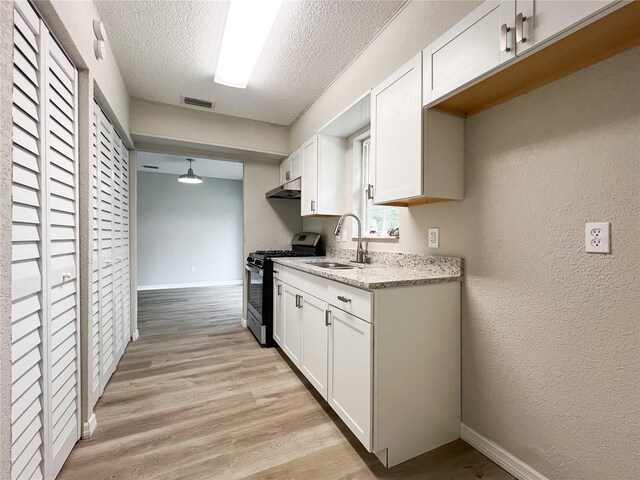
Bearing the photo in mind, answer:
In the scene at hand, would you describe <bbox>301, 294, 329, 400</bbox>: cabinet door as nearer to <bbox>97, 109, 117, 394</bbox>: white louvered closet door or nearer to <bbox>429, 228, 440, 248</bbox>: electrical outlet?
<bbox>429, 228, 440, 248</bbox>: electrical outlet

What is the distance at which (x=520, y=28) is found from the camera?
3.41 ft

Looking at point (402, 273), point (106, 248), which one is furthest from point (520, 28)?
point (106, 248)

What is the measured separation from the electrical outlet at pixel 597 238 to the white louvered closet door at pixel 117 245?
295 centimetres

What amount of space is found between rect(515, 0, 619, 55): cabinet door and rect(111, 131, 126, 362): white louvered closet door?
267cm

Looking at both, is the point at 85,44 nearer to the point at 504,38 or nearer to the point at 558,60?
the point at 504,38

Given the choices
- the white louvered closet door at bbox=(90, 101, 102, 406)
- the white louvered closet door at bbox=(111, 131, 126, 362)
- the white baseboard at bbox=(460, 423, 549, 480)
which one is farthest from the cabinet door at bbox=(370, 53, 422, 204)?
the white louvered closet door at bbox=(111, 131, 126, 362)

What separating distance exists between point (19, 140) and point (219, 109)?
2379 mm

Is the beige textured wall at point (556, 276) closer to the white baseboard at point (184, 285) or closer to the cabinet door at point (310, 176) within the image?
the cabinet door at point (310, 176)

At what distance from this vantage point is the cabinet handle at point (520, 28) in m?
1.03

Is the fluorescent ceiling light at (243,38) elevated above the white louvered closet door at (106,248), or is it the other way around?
the fluorescent ceiling light at (243,38)

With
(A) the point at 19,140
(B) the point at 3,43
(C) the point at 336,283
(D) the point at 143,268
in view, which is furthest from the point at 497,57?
(D) the point at 143,268

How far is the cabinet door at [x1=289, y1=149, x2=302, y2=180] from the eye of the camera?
3088mm

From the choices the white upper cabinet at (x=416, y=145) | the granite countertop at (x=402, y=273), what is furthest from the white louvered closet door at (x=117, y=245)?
the white upper cabinet at (x=416, y=145)

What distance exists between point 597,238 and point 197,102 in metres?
3.30
